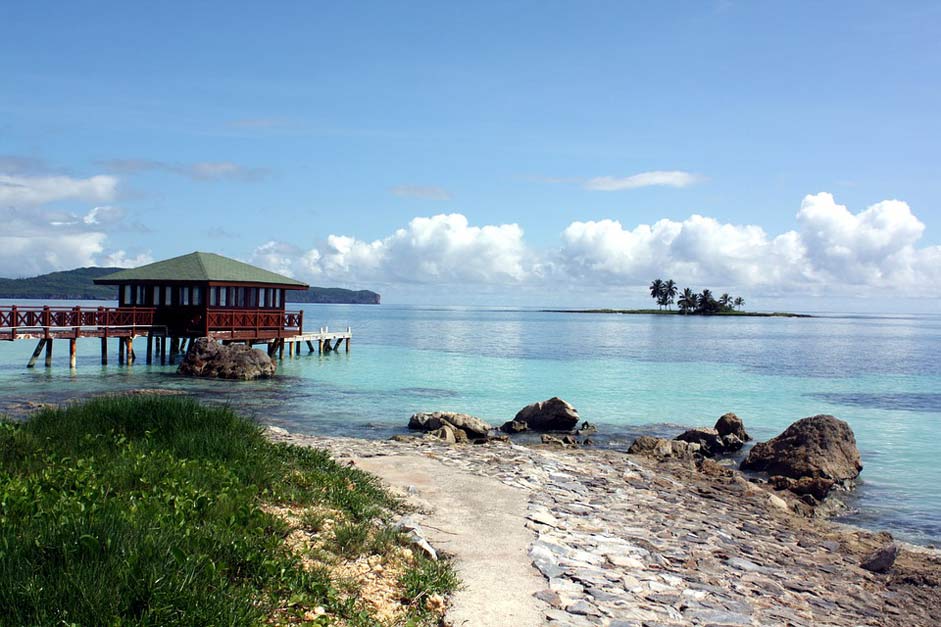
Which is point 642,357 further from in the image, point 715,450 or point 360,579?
point 360,579

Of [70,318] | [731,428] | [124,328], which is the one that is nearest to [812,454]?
[731,428]

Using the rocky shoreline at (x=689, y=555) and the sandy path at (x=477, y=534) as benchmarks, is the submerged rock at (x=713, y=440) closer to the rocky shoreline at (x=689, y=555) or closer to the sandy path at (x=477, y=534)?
the rocky shoreline at (x=689, y=555)

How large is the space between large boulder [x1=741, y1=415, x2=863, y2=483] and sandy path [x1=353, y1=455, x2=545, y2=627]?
8.30m

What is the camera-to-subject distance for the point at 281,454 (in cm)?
1021

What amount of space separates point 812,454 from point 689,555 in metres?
9.09

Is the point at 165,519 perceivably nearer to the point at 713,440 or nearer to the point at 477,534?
the point at 477,534

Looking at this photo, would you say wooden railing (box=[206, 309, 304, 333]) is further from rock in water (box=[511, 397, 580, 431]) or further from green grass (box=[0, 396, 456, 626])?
green grass (box=[0, 396, 456, 626])

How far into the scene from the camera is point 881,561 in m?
9.84

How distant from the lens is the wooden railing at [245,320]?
39.8m

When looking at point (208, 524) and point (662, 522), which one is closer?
point (208, 524)

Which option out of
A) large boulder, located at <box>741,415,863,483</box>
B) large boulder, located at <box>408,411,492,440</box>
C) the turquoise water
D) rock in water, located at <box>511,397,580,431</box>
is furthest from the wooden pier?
large boulder, located at <box>741,415,863,483</box>

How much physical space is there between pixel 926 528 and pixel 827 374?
36702 mm

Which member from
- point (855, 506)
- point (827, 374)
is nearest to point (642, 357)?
point (827, 374)

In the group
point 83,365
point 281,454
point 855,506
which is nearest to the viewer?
point 281,454
